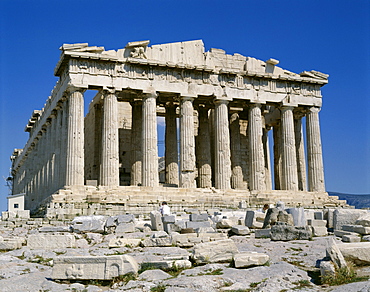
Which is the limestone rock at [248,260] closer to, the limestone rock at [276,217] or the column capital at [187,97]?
the limestone rock at [276,217]

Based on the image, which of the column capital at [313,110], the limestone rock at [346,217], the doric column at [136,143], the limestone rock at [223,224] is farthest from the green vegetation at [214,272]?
the column capital at [313,110]

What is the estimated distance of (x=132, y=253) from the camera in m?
13.5

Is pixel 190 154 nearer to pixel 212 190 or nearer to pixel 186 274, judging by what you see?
pixel 212 190

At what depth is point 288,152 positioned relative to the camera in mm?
37375

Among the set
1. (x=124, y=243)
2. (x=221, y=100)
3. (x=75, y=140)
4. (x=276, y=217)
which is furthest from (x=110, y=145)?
(x=124, y=243)

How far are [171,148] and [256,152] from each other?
Result: 237 inches

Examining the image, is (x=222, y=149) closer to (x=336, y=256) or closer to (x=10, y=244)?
(x=10, y=244)

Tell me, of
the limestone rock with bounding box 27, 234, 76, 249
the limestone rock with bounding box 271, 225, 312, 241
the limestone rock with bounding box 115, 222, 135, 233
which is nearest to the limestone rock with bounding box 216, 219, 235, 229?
the limestone rock with bounding box 115, 222, 135, 233

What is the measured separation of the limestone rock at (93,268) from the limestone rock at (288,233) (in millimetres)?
5843

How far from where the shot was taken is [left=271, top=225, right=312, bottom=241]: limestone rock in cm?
1505

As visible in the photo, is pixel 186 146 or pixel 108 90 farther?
pixel 186 146

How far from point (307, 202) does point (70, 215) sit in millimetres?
15852

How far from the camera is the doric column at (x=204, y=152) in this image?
3788 cm

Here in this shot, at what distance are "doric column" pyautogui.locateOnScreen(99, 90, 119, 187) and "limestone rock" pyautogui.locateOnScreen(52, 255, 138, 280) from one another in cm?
2117
